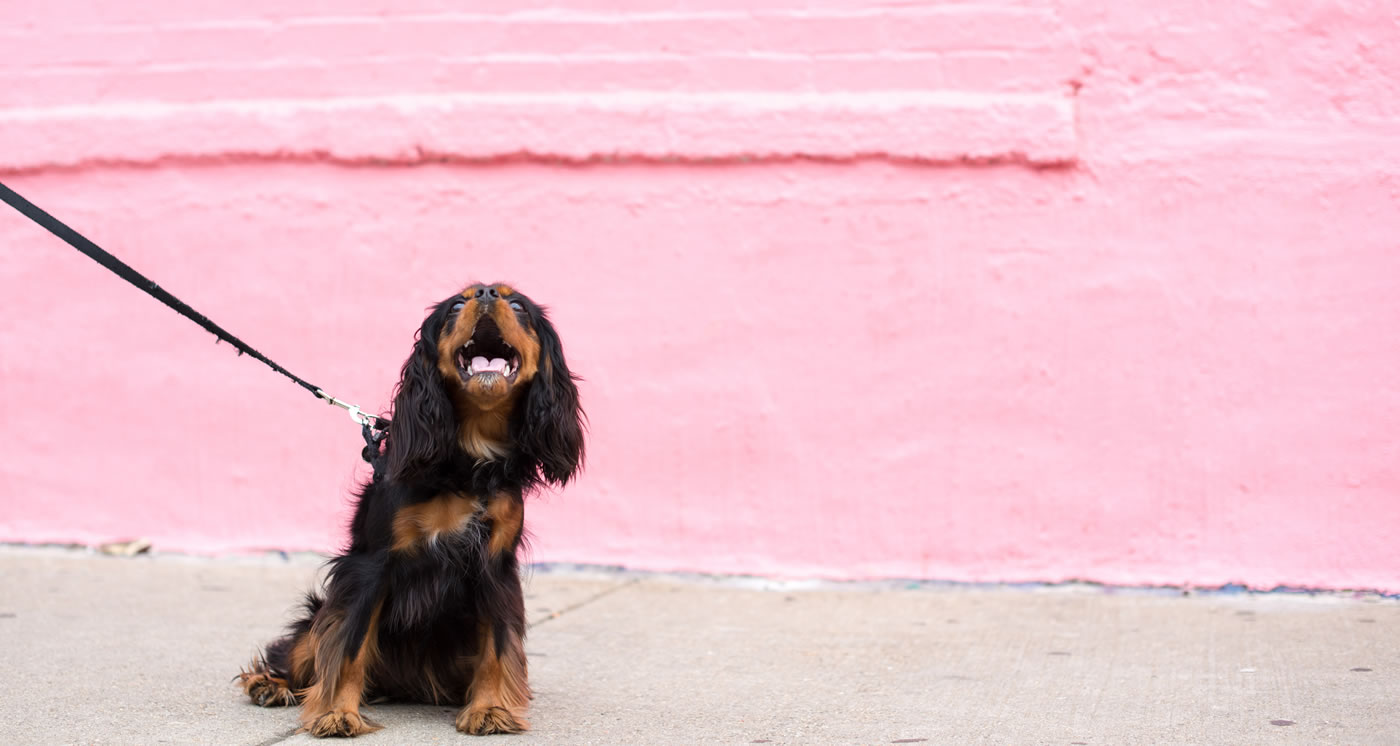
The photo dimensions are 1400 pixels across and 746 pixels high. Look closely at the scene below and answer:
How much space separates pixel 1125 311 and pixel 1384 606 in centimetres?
161

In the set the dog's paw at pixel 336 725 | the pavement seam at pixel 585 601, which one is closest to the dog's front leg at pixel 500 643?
the dog's paw at pixel 336 725

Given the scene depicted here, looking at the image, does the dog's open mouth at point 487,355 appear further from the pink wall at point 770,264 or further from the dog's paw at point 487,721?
the pink wall at point 770,264

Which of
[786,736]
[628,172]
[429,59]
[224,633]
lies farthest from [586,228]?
[786,736]

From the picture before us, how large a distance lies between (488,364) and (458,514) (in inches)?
16.7

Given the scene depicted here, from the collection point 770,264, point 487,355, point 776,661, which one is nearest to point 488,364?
point 487,355

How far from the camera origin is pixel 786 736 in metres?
3.88

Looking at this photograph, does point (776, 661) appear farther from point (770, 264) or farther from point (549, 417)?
point (770, 264)

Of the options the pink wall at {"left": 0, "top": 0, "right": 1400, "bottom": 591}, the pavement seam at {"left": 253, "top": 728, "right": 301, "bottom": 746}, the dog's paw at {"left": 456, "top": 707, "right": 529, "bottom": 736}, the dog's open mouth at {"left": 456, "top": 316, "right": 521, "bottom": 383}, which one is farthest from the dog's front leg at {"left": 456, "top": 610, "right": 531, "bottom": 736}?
the pink wall at {"left": 0, "top": 0, "right": 1400, "bottom": 591}

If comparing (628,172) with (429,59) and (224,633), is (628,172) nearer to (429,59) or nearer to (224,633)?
(429,59)

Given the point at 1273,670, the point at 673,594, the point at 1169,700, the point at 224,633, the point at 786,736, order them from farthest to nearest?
1. the point at 673,594
2. the point at 224,633
3. the point at 1273,670
4. the point at 1169,700
5. the point at 786,736

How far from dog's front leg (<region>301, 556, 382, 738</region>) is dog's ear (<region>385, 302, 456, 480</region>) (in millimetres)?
313

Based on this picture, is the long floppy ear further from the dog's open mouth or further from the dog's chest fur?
the dog's chest fur

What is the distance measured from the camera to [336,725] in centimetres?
377

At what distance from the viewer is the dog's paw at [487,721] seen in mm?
3865
